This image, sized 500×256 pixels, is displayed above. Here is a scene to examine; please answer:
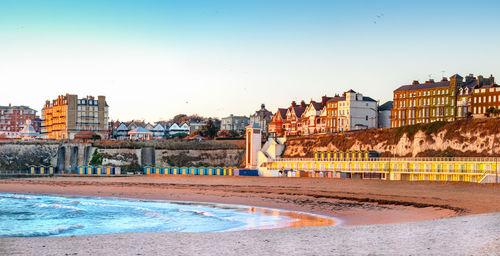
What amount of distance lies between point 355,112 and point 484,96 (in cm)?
2003

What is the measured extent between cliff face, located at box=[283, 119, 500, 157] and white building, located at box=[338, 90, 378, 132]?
16.9 m

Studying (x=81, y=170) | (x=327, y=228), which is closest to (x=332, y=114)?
(x=81, y=170)

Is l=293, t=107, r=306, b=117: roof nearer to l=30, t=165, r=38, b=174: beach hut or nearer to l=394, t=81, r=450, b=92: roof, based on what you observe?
l=394, t=81, r=450, b=92: roof

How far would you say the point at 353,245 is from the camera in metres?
16.6

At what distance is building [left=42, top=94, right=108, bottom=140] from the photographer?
116312mm

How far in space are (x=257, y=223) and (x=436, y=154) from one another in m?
33.7

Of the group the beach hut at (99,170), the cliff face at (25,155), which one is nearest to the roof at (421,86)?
the beach hut at (99,170)

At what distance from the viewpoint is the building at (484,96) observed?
241 ft

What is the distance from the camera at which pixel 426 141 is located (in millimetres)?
57031

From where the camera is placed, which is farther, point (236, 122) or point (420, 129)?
point (236, 122)

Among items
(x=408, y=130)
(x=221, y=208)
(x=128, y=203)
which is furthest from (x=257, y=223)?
(x=408, y=130)

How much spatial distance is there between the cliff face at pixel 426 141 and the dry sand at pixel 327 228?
39.0ft

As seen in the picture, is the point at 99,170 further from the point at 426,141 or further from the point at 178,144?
the point at 426,141

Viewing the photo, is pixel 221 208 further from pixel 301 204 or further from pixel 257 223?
pixel 257 223
